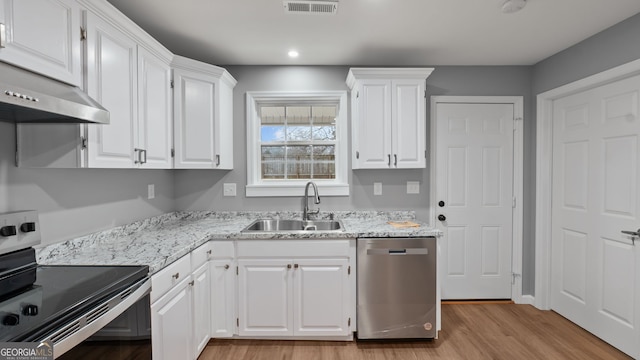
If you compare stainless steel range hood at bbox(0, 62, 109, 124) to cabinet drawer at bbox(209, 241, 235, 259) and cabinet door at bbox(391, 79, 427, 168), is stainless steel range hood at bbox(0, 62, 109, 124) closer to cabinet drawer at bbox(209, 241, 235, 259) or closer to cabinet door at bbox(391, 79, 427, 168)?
cabinet drawer at bbox(209, 241, 235, 259)

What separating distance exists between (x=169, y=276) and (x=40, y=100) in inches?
38.9

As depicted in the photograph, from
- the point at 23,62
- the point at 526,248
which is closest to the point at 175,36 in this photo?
the point at 23,62

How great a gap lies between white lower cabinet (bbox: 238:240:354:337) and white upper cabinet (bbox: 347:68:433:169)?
89cm

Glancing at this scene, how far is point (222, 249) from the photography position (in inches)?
84.9

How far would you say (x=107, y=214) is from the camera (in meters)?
1.95

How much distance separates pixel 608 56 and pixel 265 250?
118 inches

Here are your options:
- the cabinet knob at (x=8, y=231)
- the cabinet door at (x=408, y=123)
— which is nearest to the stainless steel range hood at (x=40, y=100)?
the cabinet knob at (x=8, y=231)

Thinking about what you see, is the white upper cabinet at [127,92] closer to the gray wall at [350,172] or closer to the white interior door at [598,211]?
the gray wall at [350,172]

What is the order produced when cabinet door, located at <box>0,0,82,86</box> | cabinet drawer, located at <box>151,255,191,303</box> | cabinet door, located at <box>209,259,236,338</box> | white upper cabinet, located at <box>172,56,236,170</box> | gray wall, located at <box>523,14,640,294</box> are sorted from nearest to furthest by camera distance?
cabinet door, located at <box>0,0,82,86</box>
cabinet drawer, located at <box>151,255,191,303</box>
gray wall, located at <box>523,14,640,294</box>
cabinet door, located at <box>209,259,236,338</box>
white upper cabinet, located at <box>172,56,236,170</box>

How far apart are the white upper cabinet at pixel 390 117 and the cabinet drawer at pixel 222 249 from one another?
1.29 meters

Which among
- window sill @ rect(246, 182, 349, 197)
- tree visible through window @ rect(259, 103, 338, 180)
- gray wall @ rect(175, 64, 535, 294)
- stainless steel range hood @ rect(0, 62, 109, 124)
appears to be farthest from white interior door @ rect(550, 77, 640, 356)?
stainless steel range hood @ rect(0, 62, 109, 124)

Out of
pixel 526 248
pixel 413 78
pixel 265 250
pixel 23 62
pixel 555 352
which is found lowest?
pixel 555 352

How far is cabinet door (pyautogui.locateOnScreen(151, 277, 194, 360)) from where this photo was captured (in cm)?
145

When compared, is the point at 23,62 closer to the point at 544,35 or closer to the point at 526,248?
the point at 544,35
